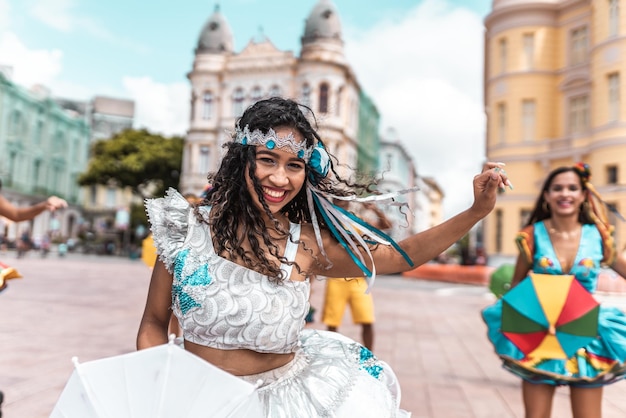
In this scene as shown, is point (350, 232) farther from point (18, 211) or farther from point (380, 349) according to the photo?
point (380, 349)

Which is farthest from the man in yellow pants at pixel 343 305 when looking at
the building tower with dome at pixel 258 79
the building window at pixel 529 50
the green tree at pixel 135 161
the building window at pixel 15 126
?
the building window at pixel 15 126

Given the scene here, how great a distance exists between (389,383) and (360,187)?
28.5 inches

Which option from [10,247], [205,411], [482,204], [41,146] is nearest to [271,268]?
[205,411]

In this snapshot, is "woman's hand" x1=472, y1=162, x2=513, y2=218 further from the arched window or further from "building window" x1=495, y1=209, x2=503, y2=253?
the arched window

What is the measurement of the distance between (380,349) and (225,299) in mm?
5960

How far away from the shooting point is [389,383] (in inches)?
84.2

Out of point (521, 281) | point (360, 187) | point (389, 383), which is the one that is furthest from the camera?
point (521, 281)

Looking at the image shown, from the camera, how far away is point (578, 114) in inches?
957

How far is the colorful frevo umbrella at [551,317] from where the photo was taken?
3.39 metres

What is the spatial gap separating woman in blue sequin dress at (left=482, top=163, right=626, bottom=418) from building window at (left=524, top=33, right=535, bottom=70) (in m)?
23.3

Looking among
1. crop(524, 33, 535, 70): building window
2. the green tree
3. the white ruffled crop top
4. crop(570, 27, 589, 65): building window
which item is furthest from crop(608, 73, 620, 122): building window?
the green tree

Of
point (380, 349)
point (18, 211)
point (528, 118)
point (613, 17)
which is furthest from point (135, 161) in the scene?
point (18, 211)

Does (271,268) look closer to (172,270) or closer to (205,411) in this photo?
(172,270)

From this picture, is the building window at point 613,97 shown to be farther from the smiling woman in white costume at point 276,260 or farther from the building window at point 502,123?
the smiling woman in white costume at point 276,260
